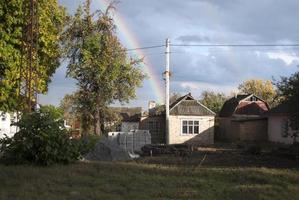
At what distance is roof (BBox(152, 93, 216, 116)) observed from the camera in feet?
200

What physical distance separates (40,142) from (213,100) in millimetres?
80784

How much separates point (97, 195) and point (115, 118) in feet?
123

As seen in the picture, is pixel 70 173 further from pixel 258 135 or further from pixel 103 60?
pixel 258 135

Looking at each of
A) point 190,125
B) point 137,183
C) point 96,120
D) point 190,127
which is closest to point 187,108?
point 190,125

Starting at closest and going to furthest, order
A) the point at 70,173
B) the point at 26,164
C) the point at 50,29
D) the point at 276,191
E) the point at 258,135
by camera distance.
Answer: the point at 276,191 < the point at 70,173 < the point at 26,164 < the point at 50,29 < the point at 258,135

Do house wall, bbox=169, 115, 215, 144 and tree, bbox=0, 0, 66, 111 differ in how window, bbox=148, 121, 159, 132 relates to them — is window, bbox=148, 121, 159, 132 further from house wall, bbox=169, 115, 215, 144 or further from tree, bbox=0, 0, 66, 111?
tree, bbox=0, 0, 66, 111

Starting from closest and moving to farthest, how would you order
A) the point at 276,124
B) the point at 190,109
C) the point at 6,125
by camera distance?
the point at 6,125, the point at 276,124, the point at 190,109

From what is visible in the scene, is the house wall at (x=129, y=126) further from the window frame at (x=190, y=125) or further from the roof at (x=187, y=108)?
the window frame at (x=190, y=125)

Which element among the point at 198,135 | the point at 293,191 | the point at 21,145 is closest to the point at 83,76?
the point at 198,135

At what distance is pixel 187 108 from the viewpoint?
61.8 m

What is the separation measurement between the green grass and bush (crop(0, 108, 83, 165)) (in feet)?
2.14

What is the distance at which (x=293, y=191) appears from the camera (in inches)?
559

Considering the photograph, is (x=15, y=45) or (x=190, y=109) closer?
(x=15, y=45)

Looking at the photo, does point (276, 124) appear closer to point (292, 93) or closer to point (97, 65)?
point (97, 65)
